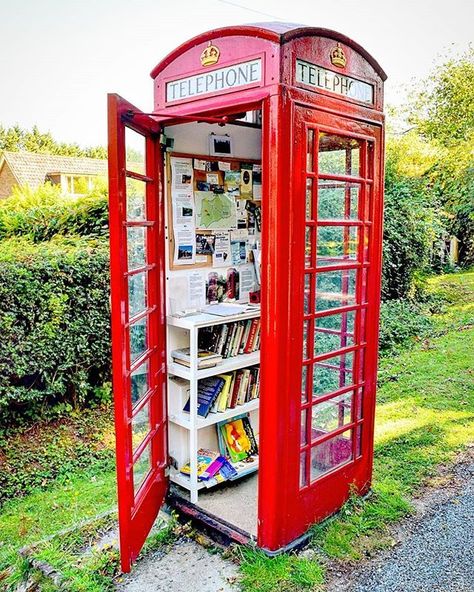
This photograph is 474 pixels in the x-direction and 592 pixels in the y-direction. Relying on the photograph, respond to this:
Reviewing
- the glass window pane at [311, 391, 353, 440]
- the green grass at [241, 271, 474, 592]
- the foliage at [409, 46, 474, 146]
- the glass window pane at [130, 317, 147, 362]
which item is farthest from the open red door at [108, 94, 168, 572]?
the foliage at [409, 46, 474, 146]

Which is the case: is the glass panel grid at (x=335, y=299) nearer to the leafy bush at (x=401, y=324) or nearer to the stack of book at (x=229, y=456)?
the stack of book at (x=229, y=456)

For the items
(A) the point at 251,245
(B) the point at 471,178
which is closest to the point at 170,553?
(A) the point at 251,245

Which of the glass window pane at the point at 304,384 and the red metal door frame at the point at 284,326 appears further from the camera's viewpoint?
the glass window pane at the point at 304,384

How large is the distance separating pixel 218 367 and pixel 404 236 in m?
6.41

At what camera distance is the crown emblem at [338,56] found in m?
2.83

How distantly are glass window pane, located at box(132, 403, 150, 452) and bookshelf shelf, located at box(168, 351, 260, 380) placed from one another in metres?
0.32

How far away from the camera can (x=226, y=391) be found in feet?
11.6

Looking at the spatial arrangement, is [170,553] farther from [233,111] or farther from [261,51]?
[261,51]

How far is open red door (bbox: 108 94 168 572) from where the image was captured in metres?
2.52

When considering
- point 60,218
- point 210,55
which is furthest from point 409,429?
point 60,218

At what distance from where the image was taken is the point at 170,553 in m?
2.99

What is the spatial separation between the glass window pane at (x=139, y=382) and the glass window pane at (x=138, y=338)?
0.08m

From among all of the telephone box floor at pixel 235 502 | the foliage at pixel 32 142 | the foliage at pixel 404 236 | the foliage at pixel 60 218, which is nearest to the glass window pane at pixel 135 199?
the telephone box floor at pixel 235 502

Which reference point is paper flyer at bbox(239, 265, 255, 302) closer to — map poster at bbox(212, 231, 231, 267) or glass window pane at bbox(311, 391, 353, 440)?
map poster at bbox(212, 231, 231, 267)
